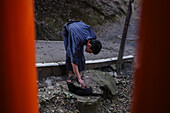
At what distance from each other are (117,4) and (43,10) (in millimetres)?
6227

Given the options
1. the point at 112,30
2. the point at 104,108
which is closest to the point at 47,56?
the point at 104,108

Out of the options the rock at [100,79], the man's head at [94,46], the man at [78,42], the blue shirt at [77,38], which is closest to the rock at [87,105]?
the man at [78,42]

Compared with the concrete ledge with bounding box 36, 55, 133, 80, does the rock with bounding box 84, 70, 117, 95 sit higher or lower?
lower

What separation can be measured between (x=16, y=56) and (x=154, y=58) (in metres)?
0.48

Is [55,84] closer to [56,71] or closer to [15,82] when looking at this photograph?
[56,71]

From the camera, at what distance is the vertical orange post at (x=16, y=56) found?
26.7 inches

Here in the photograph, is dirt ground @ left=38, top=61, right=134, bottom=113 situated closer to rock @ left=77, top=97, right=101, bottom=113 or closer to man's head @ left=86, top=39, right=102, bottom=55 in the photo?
rock @ left=77, top=97, right=101, bottom=113

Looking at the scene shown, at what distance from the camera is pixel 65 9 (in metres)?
10.2

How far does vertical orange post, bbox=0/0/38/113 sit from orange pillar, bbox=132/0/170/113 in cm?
40

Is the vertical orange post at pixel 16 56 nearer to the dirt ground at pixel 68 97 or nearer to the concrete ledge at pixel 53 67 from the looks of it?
the dirt ground at pixel 68 97

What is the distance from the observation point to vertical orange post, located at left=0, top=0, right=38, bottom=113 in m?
0.68

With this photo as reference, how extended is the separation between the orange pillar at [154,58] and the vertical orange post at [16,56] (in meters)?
0.40

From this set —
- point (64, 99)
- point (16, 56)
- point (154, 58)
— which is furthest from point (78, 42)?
point (154, 58)

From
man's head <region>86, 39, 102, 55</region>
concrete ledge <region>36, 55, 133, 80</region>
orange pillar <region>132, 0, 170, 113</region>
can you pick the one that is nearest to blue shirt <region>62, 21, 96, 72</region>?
man's head <region>86, 39, 102, 55</region>
